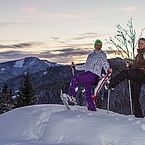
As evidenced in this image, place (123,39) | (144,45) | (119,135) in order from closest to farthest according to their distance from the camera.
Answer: (119,135), (144,45), (123,39)

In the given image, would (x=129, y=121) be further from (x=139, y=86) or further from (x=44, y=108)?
(x=44, y=108)

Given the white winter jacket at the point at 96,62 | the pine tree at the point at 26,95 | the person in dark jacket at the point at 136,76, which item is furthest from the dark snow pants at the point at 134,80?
the pine tree at the point at 26,95

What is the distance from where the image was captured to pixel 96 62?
1098 cm

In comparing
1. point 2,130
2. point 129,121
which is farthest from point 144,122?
point 2,130

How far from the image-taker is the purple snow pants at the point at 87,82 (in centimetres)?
1102

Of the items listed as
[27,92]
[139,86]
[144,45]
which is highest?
[144,45]

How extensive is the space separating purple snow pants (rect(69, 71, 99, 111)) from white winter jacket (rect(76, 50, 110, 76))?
137 mm

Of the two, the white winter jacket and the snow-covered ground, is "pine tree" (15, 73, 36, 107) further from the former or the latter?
the snow-covered ground

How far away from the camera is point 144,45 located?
1070 cm

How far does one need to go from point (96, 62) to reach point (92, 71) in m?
0.27

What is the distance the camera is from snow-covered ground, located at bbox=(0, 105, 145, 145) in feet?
28.0

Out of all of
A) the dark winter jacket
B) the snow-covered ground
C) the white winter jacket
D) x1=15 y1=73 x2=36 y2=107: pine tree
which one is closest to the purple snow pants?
the white winter jacket

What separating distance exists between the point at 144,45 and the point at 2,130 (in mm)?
4350

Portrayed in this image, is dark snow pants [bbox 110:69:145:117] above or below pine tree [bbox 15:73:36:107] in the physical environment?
above
